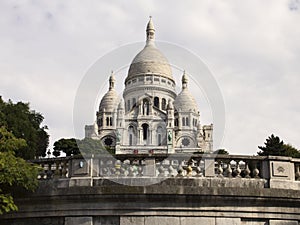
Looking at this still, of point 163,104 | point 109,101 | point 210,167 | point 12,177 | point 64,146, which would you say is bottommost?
point 12,177

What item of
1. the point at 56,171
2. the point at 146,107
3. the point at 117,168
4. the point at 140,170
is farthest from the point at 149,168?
the point at 146,107

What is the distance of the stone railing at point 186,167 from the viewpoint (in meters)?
12.8

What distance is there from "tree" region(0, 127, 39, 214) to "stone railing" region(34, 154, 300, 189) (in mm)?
855

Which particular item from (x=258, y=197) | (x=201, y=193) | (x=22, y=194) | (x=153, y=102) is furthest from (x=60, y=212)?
(x=153, y=102)

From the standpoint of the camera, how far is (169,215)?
12.4 meters

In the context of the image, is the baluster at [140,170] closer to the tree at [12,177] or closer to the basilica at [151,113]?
the tree at [12,177]

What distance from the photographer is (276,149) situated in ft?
147

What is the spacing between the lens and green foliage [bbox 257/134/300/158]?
144ft

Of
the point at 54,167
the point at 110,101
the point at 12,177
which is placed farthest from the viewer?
the point at 110,101

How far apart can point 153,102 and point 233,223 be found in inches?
4622

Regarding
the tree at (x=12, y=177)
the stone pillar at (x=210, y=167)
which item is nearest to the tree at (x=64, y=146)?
the tree at (x=12, y=177)

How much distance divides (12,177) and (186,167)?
4.16 meters

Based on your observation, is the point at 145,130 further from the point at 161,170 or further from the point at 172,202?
the point at 172,202

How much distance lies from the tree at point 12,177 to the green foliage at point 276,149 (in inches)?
1296
